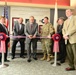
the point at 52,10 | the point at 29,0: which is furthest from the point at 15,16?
the point at 52,10

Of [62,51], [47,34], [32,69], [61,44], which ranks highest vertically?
[47,34]

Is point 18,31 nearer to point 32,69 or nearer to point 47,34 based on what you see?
point 47,34

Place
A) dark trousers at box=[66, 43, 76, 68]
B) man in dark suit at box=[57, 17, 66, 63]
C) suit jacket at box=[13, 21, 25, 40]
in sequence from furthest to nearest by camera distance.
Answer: suit jacket at box=[13, 21, 25, 40] < man in dark suit at box=[57, 17, 66, 63] < dark trousers at box=[66, 43, 76, 68]

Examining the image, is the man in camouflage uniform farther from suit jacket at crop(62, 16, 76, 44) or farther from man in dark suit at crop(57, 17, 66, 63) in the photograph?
suit jacket at crop(62, 16, 76, 44)

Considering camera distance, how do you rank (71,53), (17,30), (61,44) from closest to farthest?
(71,53) < (61,44) < (17,30)

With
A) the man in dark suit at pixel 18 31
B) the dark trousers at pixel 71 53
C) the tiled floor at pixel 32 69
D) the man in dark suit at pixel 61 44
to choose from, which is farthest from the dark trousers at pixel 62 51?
the man in dark suit at pixel 18 31

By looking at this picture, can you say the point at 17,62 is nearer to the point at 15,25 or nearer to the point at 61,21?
the point at 15,25

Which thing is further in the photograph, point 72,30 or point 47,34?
point 47,34

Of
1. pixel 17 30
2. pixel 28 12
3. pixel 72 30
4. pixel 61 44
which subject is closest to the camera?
pixel 72 30

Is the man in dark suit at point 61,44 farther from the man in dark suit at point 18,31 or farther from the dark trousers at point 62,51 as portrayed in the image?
the man in dark suit at point 18,31

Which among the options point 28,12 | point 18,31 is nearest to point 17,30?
point 18,31

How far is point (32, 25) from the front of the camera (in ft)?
16.7

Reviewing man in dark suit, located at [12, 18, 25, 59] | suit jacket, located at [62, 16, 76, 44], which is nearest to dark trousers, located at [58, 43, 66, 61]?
suit jacket, located at [62, 16, 76, 44]

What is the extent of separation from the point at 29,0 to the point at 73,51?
304 centimetres
